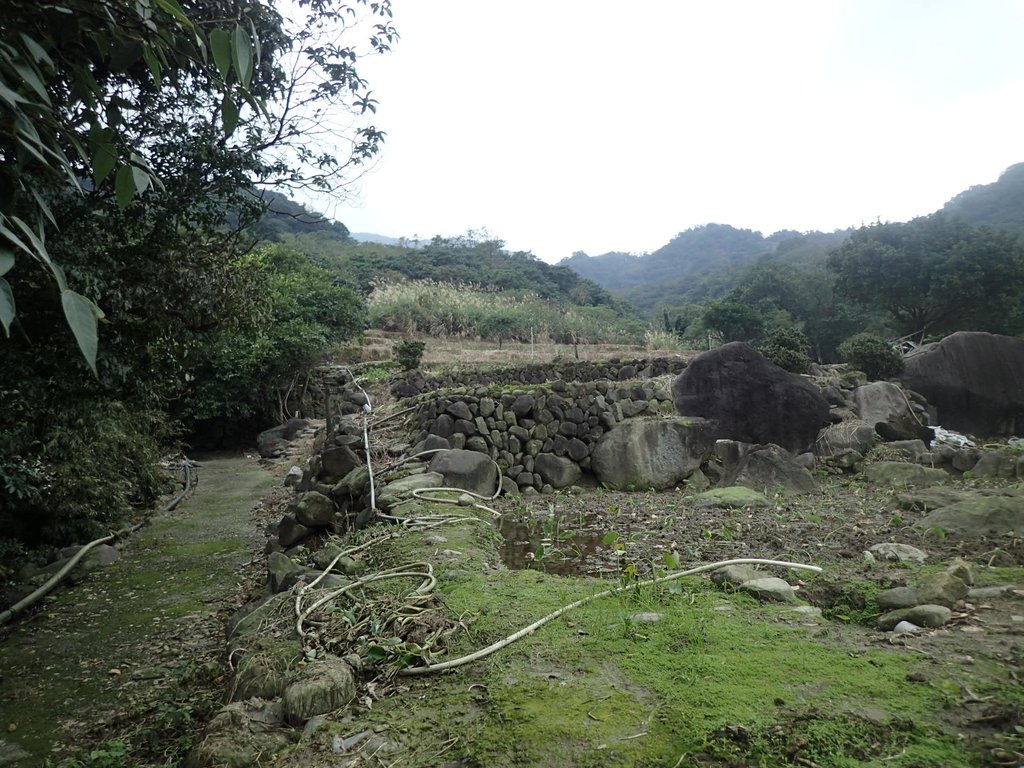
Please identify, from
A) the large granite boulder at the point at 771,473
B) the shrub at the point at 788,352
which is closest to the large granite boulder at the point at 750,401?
the large granite boulder at the point at 771,473

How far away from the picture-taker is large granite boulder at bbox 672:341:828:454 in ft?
26.4

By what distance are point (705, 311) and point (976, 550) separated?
2407 cm

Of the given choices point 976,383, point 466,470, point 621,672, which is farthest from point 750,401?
point 621,672

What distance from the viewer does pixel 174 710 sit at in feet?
9.35

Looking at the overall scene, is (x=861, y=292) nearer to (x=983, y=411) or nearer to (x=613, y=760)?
(x=983, y=411)

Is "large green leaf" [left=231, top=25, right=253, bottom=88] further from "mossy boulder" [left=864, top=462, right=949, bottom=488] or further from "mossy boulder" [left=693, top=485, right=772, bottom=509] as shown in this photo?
"mossy boulder" [left=864, top=462, right=949, bottom=488]

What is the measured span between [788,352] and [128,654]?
11.1m

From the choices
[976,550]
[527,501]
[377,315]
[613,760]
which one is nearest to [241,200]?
[527,501]

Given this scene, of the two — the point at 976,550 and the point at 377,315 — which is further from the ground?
the point at 377,315

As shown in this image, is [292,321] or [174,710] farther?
[292,321]

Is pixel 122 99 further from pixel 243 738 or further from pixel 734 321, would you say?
pixel 734 321

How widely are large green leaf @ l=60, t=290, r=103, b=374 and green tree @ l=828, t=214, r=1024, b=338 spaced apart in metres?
24.8

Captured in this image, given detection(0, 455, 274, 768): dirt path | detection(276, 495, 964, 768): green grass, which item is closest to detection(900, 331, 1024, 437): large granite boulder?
detection(276, 495, 964, 768): green grass

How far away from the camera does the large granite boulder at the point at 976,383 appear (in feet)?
36.3
